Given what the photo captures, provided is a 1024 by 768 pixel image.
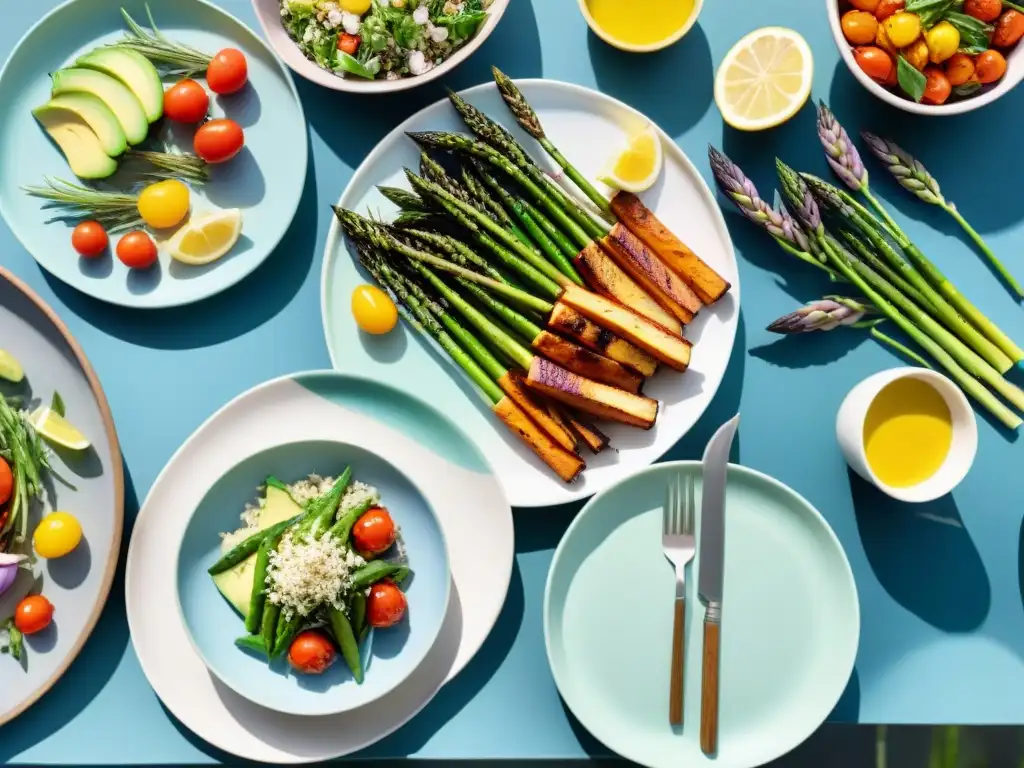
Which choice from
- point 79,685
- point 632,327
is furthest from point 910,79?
point 79,685

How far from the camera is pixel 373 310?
2180 mm

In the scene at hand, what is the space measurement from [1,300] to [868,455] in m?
2.22

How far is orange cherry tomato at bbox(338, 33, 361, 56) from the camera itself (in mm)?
2201

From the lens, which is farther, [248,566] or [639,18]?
[639,18]

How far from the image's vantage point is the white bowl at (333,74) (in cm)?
217

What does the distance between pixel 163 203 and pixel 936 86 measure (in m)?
1.93

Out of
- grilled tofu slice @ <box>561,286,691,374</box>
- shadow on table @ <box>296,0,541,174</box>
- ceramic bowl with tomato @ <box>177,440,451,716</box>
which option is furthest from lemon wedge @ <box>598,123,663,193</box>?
ceramic bowl with tomato @ <box>177,440,451,716</box>

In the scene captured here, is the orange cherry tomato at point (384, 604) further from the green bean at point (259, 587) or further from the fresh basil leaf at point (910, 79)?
the fresh basil leaf at point (910, 79)

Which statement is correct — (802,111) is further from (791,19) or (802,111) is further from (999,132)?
(999,132)

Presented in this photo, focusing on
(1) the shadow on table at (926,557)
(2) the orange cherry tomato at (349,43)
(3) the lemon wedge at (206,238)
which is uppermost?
(2) the orange cherry tomato at (349,43)

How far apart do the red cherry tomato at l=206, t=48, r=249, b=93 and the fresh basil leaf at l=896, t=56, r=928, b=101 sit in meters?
1.62

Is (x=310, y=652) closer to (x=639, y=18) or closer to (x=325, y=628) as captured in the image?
(x=325, y=628)

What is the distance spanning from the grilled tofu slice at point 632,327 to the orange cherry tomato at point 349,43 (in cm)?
80

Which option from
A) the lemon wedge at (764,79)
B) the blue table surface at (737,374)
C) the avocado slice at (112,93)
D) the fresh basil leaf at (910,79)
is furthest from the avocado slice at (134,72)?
the fresh basil leaf at (910,79)
